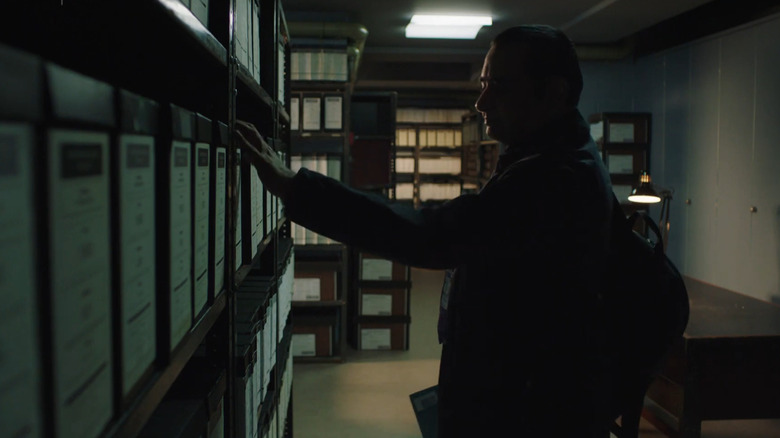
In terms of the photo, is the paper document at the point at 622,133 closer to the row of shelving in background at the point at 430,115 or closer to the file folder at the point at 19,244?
the row of shelving in background at the point at 430,115

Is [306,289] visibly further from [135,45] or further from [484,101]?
[135,45]

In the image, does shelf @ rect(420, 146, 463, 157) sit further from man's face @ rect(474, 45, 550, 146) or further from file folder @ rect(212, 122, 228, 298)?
file folder @ rect(212, 122, 228, 298)

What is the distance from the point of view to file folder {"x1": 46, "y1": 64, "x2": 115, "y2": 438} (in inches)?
15.8

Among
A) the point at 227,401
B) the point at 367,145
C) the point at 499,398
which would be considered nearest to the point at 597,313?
the point at 499,398

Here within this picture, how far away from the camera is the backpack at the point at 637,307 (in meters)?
1.19

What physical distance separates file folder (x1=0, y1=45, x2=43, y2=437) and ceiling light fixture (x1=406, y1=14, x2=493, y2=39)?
4.84 m

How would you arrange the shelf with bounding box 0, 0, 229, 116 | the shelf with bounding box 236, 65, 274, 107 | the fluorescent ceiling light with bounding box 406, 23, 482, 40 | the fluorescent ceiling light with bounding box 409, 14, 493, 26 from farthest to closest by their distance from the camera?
the fluorescent ceiling light with bounding box 406, 23, 482, 40
the fluorescent ceiling light with bounding box 409, 14, 493, 26
the shelf with bounding box 236, 65, 274, 107
the shelf with bounding box 0, 0, 229, 116

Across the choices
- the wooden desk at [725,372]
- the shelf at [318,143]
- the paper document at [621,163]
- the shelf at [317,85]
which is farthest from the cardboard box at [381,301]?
the paper document at [621,163]

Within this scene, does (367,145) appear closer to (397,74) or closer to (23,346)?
(397,74)

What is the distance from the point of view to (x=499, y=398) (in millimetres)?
1165

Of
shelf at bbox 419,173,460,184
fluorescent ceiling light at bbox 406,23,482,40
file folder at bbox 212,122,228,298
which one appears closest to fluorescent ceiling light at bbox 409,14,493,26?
fluorescent ceiling light at bbox 406,23,482,40

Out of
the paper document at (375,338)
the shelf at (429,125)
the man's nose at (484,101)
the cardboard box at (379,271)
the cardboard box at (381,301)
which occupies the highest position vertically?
the shelf at (429,125)

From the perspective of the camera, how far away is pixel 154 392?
622 millimetres

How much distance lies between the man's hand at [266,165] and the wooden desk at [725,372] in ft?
6.45
